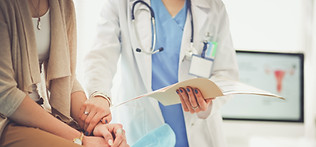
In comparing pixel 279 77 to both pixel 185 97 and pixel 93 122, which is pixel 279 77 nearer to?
pixel 185 97

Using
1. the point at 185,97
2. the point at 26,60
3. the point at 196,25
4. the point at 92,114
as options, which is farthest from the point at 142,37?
the point at 26,60

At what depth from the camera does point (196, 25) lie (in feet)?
4.09

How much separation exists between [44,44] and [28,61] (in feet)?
0.32

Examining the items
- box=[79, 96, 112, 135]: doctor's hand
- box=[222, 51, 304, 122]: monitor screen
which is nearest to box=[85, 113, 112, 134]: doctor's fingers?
box=[79, 96, 112, 135]: doctor's hand

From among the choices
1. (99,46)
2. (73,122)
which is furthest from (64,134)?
(99,46)

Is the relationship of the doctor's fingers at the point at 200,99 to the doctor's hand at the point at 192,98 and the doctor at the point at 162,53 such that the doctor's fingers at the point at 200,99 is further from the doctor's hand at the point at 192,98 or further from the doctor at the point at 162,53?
the doctor at the point at 162,53

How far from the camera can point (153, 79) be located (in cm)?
122

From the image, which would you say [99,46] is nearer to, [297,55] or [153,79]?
[153,79]

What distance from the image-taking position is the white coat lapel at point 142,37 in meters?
1.20

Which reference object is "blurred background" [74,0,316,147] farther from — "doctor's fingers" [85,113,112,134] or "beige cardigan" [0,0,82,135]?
"beige cardigan" [0,0,82,135]

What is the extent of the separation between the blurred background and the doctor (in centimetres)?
126

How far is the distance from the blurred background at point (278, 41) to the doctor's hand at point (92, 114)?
1.73 m

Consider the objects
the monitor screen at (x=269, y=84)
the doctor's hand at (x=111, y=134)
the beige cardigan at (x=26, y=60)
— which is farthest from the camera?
the monitor screen at (x=269, y=84)

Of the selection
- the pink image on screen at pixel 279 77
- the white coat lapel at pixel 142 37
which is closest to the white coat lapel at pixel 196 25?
the white coat lapel at pixel 142 37
